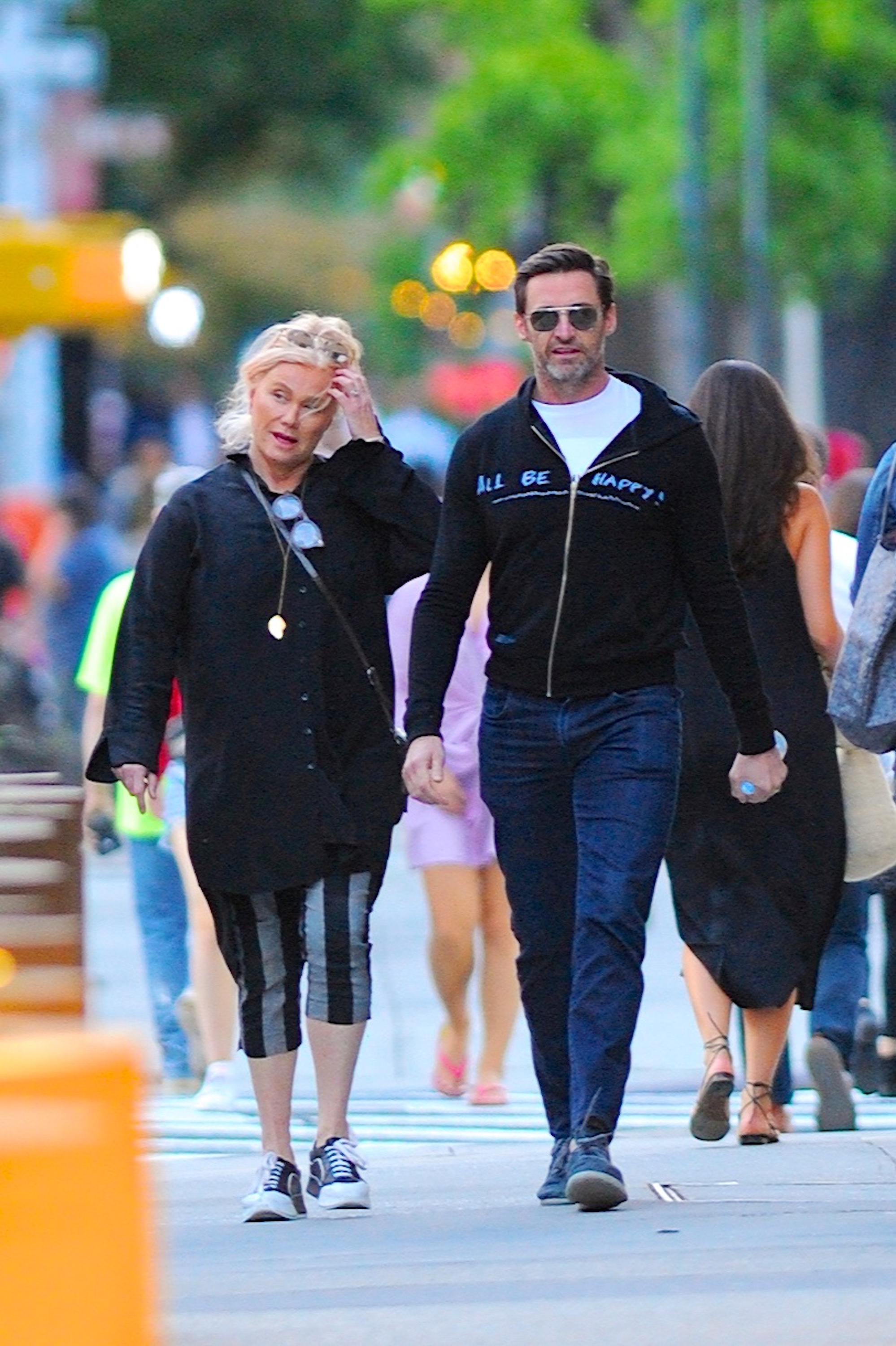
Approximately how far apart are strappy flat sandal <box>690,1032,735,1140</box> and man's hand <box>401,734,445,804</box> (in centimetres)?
143

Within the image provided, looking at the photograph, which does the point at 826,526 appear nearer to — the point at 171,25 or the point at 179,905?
the point at 179,905

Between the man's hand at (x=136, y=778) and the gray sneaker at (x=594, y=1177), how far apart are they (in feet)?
3.84

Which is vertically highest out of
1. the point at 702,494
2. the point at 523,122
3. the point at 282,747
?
the point at 523,122

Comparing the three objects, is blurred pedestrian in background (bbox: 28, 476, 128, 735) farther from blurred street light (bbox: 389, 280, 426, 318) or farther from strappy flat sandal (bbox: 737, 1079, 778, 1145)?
blurred street light (bbox: 389, 280, 426, 318)

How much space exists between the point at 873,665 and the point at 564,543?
2.99 ft

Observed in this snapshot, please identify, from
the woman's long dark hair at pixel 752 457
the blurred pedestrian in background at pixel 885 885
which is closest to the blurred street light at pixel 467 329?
the blurred pedestrian in background at pixel 885 885

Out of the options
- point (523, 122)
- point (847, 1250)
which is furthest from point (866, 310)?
point (847, 1250)

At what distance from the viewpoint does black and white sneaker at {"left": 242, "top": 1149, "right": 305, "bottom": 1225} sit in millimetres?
6613

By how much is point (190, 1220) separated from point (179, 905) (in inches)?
125

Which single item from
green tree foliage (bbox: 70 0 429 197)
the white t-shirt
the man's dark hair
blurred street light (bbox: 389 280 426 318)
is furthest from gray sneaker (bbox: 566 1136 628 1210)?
green tree foliage (bbox: 70 0 429 197)

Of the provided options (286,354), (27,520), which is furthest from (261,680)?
(27,520)

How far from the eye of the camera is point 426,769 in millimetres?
6531

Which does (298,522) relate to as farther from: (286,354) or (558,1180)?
(558,1180)

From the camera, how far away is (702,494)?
21.5ft
